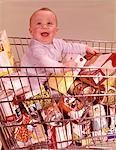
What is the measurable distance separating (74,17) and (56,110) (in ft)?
1.81

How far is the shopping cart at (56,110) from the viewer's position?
42.0 inches

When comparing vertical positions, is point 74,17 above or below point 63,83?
above

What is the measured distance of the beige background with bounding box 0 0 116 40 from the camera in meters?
1.52

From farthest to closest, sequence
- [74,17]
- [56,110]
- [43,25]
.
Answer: [74,17] → [43,25] → [56,110]

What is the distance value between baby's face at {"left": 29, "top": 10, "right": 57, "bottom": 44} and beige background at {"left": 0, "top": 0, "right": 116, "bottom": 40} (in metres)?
0.28

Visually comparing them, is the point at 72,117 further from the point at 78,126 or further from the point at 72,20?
the point at 72,20

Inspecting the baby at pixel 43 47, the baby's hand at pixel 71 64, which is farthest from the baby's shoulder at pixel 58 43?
the baby's hand at pixel 71 64

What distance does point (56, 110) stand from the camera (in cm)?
108

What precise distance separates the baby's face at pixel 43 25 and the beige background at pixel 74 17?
0.93 feet

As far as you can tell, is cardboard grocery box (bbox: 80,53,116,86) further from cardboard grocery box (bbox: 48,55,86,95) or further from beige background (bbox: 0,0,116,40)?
beige background (bbox: 0,0,116,40)

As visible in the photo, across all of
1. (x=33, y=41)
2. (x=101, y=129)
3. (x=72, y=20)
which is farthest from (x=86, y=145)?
(x=72, y=20)

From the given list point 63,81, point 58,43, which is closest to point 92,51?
point 58,43

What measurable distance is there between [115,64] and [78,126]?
193 millimetres

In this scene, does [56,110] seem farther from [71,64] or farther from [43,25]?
[43,25]
